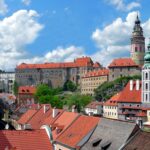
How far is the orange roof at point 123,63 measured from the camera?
153 meters

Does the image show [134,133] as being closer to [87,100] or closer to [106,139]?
[106,139]

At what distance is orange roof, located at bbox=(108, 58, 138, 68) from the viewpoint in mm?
152750

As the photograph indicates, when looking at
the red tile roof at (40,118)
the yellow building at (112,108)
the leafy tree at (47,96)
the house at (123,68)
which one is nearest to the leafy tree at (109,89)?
the leafy tree at (47,96)

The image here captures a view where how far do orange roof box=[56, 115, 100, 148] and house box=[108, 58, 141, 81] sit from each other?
117039 mm

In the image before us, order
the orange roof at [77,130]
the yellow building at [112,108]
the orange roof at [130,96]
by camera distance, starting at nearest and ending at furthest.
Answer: the orange roof at [77,130] → the orange roof at [130,96] → the yellow building at [112,108]

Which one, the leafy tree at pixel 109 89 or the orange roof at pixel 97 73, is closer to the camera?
the leafy tree at pixel 109 89

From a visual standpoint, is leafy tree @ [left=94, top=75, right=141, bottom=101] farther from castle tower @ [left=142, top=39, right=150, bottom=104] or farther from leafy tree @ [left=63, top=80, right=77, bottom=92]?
castle tower @ [left=142, top=39, right=150, bottom=104]

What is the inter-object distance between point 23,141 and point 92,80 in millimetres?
139092

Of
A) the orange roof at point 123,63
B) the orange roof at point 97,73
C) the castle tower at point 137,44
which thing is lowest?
the orange roof at point 97,73

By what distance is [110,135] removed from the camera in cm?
2755

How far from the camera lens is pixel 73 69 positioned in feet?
618

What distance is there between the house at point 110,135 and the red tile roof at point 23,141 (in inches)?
113

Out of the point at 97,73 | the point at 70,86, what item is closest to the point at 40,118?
the point at 97,73

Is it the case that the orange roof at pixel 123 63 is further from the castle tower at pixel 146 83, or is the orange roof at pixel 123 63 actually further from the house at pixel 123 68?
the castle tower at pixel 146 83
